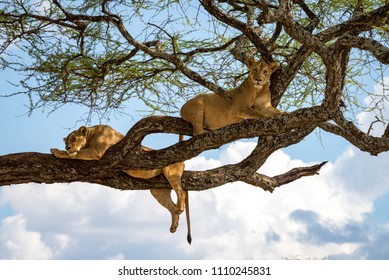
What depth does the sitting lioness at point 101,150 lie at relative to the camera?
721 cm

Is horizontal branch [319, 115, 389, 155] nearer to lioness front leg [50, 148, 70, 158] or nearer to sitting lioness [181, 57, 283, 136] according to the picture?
sitting lioness [181, 57, 283, 136]

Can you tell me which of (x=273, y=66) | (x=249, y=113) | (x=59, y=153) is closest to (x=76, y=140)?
(x=59, y=153)

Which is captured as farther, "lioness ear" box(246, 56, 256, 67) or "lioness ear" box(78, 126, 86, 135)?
"lioness ear" box(78, 126, 86, 135)

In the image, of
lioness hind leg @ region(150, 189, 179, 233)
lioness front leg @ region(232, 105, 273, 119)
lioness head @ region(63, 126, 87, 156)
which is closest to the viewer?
lioness front leg @ region(232, 105, 273, 119)

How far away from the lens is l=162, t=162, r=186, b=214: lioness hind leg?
744 cm

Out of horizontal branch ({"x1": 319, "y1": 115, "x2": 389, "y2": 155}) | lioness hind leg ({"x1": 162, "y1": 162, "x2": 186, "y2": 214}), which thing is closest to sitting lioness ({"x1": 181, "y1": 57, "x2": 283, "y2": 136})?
lioness hind leg ({"x1": 162, "y1": 162, "x2": 186, "y2": 214})

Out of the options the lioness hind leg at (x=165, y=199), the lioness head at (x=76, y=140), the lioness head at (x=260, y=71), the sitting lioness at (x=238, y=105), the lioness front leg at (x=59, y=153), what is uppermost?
the lioness head at (x=260, y=71)

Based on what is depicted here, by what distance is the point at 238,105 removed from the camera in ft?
23.1

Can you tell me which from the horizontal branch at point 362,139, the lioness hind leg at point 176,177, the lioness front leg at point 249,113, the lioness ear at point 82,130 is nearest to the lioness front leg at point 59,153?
the lioness ear at point 82,130

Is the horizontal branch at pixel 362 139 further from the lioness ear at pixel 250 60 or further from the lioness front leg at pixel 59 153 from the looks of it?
the lioness front leg at pixel 59 153

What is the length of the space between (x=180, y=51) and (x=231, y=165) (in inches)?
81.8

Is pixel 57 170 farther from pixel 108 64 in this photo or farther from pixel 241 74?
pixel 241 74

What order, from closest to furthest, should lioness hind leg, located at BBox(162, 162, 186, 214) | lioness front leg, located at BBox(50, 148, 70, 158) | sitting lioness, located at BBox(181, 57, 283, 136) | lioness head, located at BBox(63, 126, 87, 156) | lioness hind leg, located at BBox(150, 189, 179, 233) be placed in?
sitting lioness, located at BBox(181, 57, 283, 136) < lioness front leg, located at BBox(50, 148, 70, 158) < lioness head, located at BBox(63, 126, 87, 156) < lioness hind leg, located at BBox(162, 162, 186, 214) < lioness hind leg, located at BBox(150, 189, 179, 233)

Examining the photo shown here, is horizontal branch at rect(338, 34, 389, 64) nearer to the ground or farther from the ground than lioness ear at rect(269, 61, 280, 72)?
nearer to the ground
